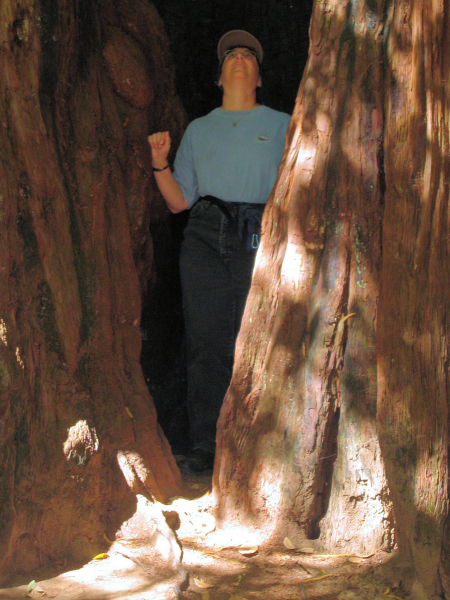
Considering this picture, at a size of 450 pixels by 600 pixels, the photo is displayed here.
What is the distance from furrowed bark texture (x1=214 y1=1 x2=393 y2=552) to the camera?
241 cm

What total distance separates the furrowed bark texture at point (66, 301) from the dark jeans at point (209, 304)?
0.35 metres

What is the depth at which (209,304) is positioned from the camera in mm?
3314

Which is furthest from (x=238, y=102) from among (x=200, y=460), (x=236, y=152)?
(x=200, y=460)

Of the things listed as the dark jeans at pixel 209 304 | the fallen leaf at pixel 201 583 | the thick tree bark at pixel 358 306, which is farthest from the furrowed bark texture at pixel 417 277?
the dark jeans at pixel 209 304

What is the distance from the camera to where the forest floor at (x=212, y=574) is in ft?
7.18

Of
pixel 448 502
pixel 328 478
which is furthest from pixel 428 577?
pixel 328 478

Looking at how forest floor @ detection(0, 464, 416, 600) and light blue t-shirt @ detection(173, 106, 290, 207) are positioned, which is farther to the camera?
light blue t-shirt @ detection(173, 106, 290, 207)

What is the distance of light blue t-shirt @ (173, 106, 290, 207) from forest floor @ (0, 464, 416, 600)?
64.3 inches

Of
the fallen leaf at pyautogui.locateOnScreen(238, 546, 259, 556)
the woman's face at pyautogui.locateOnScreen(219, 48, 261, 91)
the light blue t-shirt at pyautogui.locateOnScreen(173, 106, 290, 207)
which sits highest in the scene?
the woman's face at pyautogui.locateOnScreen(219, 48, 261, 91)

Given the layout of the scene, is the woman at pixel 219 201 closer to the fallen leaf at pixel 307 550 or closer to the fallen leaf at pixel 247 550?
the fallen leaf at pixel 247 550

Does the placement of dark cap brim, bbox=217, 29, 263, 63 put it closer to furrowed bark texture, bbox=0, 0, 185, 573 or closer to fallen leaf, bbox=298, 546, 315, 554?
furrowed bark texture, bbox=0, 0, 185, 573

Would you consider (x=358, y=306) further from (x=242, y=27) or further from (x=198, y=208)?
(x=242, y=27)

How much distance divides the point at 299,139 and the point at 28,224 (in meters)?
1.13

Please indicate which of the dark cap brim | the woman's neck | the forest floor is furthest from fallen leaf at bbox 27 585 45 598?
the dark cap brim
